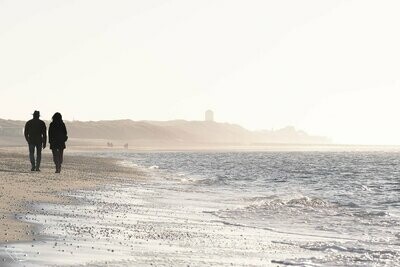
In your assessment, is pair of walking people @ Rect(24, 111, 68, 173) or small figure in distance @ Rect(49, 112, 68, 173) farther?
small figure in distance @ Rect(49, 112, 68, 173)

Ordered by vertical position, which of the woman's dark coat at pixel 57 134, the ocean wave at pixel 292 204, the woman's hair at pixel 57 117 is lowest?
the ocean wave at pixel 292 204

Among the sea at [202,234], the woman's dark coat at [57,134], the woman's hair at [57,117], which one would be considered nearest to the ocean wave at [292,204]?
the sea at [202,234]

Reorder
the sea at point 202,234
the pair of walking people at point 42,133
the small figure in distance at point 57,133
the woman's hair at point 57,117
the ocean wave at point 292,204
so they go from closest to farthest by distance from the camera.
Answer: the sea at point 202,234 < the ocean wave at point 292,204 < the pair of walking people at point 42,133 < the small figure in distance at point 57,133 < the woman's hair at point 57,117

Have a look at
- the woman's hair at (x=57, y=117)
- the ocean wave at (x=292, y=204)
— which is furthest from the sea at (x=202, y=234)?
the woman's hair at (x=57, y=117)

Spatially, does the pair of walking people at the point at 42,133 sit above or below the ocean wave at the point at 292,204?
above

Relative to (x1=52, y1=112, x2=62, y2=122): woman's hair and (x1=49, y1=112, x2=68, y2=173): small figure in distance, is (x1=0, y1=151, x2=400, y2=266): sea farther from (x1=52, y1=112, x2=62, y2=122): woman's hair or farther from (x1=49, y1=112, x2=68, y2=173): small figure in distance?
(x1=52, y1=112, x2=62, y2=122): woman's hair

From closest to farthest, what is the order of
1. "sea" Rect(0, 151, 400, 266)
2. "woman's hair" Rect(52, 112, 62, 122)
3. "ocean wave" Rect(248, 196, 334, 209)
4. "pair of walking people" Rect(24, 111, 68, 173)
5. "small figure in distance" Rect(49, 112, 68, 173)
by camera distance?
"sea" Rect(0, 151, 400, 266) → "ocean wave" Rect(248, 196, 334, 209) → "pair of walking people" Rect(24, 111, 68, 173) → "small figure in distance" Rect(49, 112, 68, 173) → "woman's hair" Rect(52, 112, 62, 122)

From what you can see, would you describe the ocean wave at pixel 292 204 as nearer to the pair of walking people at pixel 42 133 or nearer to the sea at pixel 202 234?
the sea at pixel 202 234

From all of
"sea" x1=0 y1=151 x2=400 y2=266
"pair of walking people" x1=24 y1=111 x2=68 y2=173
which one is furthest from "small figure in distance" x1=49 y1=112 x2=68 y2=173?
"sea" x1=0 y1=151 x2=400 y2=266

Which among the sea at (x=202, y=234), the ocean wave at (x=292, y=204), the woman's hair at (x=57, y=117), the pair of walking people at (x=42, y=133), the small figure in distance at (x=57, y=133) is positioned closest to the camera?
the sea at (x=202, y=234)

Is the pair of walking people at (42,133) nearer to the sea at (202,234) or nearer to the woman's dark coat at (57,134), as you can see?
the woman's dark coat at (57,134)

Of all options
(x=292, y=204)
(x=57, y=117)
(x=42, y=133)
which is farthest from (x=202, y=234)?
(x=57, y=117)

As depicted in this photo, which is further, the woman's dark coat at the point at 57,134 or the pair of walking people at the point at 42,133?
the woman's dark coat at the point at 57,134

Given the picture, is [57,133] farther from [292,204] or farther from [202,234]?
[202,234]
